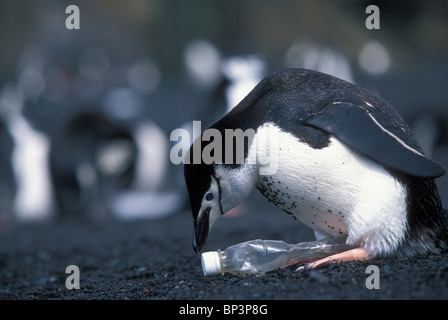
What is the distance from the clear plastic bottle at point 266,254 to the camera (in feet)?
7.48

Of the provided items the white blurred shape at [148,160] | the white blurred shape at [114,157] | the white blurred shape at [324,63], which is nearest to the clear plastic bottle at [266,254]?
the white blurred shape at [148,160]

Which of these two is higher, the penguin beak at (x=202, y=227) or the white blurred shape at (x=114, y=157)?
the white blurred shape at (x=114, y=157)

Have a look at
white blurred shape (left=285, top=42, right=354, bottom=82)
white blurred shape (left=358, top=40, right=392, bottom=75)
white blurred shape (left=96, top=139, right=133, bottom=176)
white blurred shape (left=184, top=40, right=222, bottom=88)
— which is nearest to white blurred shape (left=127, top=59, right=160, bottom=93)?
white blurred shape (left=184, top=40, right=222, bottom=88)

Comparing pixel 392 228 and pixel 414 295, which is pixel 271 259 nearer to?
pixel 392 228

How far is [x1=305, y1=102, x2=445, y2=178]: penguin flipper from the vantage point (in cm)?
195

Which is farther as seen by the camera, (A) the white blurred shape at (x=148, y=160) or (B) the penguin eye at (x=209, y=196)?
(A) the white blurred shape at (x=148, y=160)

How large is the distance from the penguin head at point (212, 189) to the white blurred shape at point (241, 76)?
10.0ft

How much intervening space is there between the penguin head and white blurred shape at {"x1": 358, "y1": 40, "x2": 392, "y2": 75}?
7368 millimetres

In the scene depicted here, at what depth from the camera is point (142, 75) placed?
10344 millimetres

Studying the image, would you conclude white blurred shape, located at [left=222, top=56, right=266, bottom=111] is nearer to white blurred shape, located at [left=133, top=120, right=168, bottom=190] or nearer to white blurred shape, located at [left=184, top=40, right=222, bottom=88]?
white blurred shape, located at [left=133, top=120, right=168, bottom=190]

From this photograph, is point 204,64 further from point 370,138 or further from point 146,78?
point 370,138

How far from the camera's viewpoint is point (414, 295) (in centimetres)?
163

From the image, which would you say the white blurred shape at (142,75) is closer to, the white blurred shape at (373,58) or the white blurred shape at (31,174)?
the white blurred shape at (373,58)

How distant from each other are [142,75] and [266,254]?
27.4 ft
